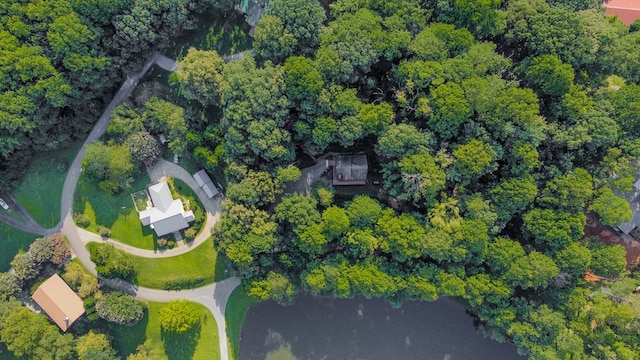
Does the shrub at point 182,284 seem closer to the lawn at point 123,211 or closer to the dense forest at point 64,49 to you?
the lawn at point 123,211

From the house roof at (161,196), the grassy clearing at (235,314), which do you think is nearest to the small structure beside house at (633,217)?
the grassy clearing at (235,314)

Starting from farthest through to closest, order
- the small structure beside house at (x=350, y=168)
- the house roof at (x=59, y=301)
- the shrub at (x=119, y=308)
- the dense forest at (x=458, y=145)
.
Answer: the house roof at (x=59, y=301), the small structure beside house at (x=350, y=168), the shrub at (x=119, y=308), the dense forest at (x=458, y=145)

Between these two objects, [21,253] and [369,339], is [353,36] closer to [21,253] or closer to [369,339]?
[369,339]

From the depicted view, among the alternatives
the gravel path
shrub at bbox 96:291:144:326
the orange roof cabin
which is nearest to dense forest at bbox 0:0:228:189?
the gravel path

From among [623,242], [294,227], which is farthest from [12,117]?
[623,242]

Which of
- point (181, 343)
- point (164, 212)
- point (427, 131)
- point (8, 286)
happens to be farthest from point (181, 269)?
point (427, 131)

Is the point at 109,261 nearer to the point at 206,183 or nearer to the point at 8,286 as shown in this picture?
the point at 8,286

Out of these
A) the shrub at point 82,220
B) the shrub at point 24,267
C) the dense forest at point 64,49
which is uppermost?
the dense forest at point 64,49
